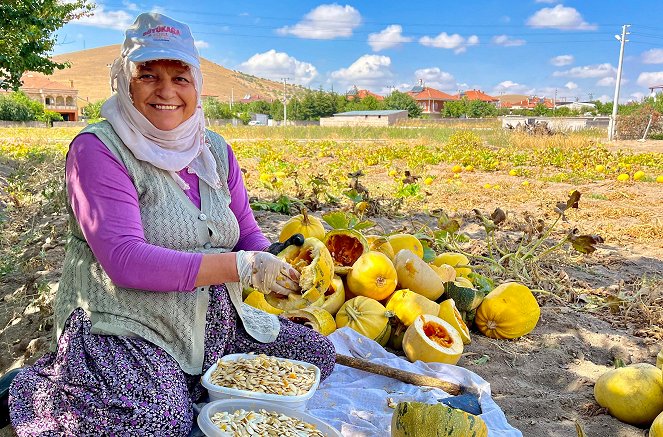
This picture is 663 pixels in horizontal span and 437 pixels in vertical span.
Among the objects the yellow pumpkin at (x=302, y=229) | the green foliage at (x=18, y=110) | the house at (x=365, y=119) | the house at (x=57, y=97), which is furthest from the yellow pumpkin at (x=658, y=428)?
the house at (x=57, y=97)

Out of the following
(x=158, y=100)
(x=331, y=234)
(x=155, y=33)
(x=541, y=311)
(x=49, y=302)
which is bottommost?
(x=541, y=311)

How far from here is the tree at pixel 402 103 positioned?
78.2 metres

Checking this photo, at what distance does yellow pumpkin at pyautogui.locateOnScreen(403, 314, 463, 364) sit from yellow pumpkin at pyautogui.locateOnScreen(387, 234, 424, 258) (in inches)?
28.0

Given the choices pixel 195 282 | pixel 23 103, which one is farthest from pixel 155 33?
pixel 23 103

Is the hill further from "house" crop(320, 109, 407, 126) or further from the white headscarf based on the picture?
the white headscarf

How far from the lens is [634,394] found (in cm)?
245

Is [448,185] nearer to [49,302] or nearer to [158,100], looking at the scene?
[49,302]

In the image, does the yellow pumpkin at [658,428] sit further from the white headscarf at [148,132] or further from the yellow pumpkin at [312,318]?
the white headscarf at [148,132]

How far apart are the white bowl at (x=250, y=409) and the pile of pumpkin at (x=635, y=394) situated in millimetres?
1313

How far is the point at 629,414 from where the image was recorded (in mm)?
2480

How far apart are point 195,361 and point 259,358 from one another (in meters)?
0.26

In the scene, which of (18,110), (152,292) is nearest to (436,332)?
(152,292)

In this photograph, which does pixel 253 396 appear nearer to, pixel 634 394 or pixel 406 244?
pixel 634 394

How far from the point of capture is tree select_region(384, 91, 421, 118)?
A: 257 ft
